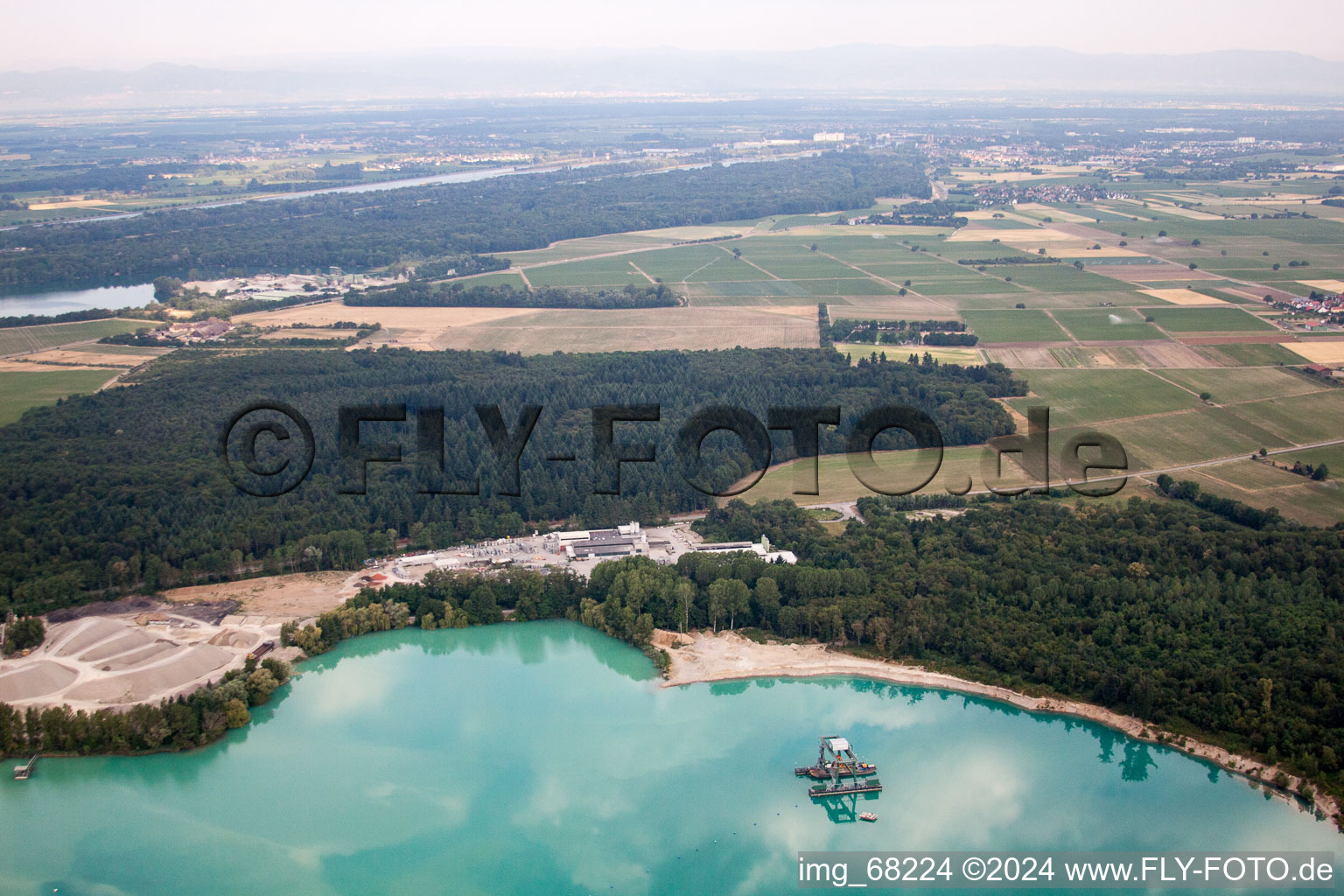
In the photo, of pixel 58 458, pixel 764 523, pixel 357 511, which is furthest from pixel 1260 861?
pixel 58 458

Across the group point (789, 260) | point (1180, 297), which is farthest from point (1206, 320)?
point (789, 260)

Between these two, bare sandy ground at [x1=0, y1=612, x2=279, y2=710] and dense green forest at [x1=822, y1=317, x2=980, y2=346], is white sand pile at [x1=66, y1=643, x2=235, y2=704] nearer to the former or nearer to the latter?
bare sandy ground at [x1=0, y1=612, x2=279, y2=710]

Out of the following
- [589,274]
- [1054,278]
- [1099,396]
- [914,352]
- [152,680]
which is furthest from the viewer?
[589,274]

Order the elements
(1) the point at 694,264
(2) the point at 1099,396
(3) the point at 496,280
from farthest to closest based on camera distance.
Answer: (1) the point at 694,264 → (3) the point at 496,280 → (2) the point at 1099,396

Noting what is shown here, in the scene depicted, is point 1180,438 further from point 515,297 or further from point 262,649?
point 515,297

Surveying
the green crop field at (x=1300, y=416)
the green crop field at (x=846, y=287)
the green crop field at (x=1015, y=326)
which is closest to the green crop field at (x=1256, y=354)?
the green crop field at (x=1300, y=416)

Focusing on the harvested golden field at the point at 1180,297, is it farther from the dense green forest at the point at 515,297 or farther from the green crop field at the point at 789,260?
the dense green forest at the point at 515,297
